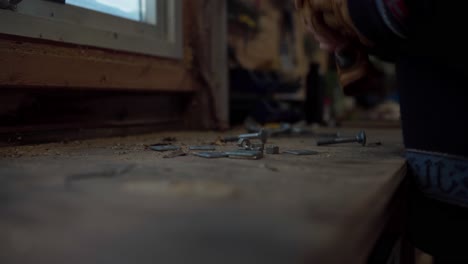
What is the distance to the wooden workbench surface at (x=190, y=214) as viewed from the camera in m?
0.31

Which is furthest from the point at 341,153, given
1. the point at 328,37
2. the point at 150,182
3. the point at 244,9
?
the point at 244,9

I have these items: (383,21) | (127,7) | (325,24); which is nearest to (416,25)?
(383,21)

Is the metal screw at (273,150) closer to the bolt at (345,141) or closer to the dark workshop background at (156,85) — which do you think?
the bolt at (345,141)

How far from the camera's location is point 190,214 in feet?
1.15

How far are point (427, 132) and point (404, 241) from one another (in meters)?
0.33

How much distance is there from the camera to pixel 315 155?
2.48 feet

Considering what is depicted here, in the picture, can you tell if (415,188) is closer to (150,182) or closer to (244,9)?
(150,182)

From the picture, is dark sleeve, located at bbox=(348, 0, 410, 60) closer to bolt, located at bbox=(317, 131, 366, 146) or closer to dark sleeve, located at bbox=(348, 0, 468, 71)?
dark sleeve, located at bbox=(348, 0, 468, 71)

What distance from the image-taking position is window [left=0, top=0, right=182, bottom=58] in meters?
0.92

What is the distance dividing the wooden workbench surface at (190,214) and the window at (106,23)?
491 mm

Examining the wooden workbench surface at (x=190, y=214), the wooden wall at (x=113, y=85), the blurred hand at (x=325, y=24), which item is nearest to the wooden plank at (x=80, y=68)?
the wooden wall at (x=113, y=85)

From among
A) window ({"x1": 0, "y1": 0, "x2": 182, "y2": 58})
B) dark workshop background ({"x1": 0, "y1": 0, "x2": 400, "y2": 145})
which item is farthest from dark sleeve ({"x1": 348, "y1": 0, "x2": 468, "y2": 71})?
window ({"x1": 0, "y1": 0, "x2": 182, "y2": 58})

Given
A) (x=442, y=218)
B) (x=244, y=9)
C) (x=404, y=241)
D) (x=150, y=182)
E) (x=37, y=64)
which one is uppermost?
(x=244, y=9)

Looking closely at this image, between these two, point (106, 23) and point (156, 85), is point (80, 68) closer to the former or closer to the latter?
point (106, 23)
